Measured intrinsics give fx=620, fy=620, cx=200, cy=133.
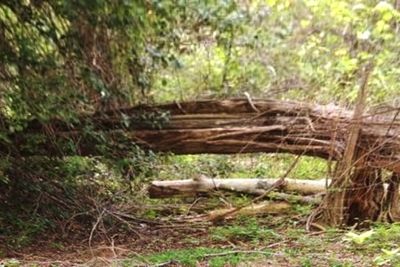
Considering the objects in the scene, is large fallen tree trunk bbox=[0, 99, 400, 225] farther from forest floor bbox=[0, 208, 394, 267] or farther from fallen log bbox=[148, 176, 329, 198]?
A: fallen log bbox=[148, 176, 329, 198]

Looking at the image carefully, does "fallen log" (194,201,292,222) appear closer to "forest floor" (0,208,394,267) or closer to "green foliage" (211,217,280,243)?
"forest floor" (0,208,394,267)

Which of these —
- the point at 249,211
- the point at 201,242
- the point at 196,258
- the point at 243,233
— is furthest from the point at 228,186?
the point at 196,258

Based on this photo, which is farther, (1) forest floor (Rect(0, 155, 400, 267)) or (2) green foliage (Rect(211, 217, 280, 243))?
(2) green foliage (Rect(211, 217, 280, 243))

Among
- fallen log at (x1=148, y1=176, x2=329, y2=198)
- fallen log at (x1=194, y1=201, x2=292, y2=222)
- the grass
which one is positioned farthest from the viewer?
fallen log at (x1=148, y1=176, x2=329, y2=198)

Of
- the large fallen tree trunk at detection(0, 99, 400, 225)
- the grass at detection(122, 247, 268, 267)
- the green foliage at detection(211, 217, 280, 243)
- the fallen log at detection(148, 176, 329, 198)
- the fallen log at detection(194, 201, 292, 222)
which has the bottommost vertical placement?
the grass at detection(122, 247, 268, 267)

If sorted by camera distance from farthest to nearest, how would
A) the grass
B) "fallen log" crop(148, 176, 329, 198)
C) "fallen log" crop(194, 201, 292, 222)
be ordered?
"fallen log" crop(148, 176, 329, 198) → "fallen log" crop(194, 201, 292, 222) → the grass

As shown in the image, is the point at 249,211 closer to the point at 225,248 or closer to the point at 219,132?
the point at 219,132

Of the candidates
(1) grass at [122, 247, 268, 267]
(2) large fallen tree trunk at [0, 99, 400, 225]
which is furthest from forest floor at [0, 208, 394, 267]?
(2) large fallen tree trunk at [0, 99, 400, 225]

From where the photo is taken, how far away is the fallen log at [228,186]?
24.0 feet

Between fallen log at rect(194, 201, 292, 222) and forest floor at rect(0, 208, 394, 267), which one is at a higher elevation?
fallen log at rect(194, 201, 292, 222)

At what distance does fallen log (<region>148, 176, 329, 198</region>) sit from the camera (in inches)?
288

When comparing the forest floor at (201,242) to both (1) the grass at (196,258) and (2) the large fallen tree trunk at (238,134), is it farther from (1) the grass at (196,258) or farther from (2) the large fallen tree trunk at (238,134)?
(2) the large fallen tree trunk at (238,134)

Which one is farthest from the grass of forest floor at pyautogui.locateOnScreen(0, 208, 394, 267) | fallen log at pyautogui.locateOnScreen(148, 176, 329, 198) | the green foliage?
fallen log at pyautogui.locateOnScreen(148, 176, 329, 198)

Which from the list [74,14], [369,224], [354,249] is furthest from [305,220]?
[74,14]
